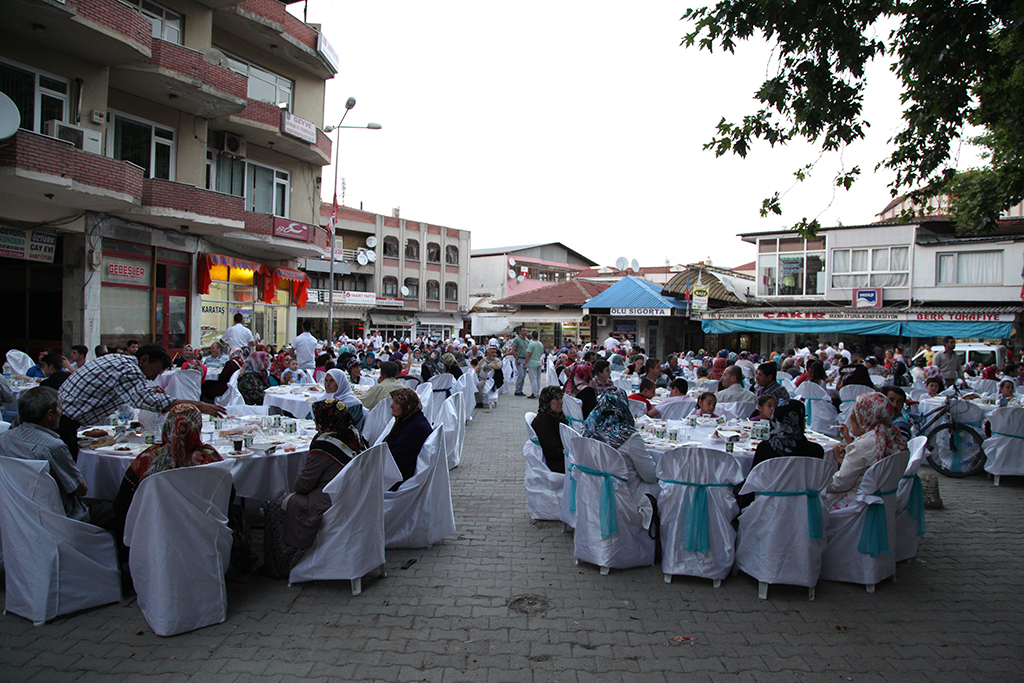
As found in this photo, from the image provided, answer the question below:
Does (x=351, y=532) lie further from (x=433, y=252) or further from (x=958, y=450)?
(x=433, y=252)

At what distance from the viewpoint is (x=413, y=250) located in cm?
4438

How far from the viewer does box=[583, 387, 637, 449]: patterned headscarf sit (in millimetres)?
4586

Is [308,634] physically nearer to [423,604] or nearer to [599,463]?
[423,604]

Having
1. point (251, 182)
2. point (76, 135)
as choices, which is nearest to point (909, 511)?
point (76, 135)

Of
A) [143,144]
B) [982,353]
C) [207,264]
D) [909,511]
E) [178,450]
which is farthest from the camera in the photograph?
[982,353]

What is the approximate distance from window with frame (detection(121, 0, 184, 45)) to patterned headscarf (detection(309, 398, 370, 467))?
1417 cm

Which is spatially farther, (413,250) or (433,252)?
(433,252)

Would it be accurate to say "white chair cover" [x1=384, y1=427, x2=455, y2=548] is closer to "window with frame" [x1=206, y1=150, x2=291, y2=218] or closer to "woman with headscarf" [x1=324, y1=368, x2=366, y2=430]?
"woman with headscarf" [x1=324, y1=368, x2=366, y2=430]

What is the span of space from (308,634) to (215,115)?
15.9 meters

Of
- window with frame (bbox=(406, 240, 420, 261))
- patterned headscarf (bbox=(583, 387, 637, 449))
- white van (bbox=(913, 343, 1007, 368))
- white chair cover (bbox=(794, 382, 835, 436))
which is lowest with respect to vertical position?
white chair cover (bbox=(794, 382, 835, 436))

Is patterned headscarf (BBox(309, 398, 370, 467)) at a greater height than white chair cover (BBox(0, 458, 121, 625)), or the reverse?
patterned headscarf (BBox(309, 398, 370, 467))

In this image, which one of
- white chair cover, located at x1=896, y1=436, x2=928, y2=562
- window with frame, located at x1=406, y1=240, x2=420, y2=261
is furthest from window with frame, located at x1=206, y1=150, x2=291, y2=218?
window with frame, located at x1=406, y1=240, x2=420, y2=261

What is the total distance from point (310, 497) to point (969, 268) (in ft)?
81.9

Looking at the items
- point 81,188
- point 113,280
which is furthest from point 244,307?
point 81,188
